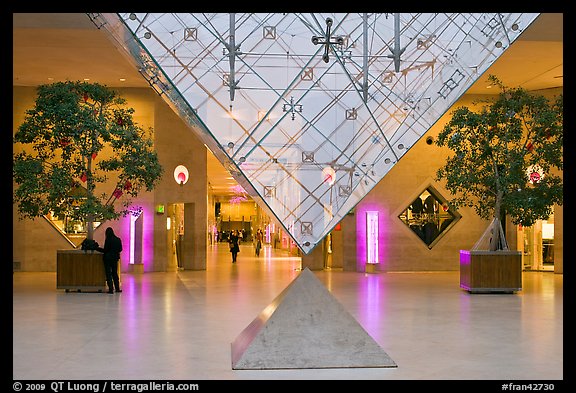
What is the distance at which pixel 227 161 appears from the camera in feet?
26.8

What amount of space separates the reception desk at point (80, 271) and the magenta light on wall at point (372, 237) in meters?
8.32

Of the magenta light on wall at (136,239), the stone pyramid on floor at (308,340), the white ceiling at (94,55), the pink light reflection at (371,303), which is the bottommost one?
the pink light reflection at (371,303)

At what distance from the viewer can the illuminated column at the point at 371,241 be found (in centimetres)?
2125

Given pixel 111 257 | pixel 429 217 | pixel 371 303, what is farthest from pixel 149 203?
pixel 371 303

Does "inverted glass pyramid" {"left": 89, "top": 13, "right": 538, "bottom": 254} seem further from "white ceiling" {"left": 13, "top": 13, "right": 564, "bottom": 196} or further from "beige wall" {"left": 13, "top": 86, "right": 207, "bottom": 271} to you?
"beige wall" {"left": 13, "top": 86, "right": 207, "bottom": 271}

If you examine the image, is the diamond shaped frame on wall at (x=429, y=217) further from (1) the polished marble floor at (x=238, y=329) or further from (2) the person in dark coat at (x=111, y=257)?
(2) the person in dark coat at (x=111, y=257)

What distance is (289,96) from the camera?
7.77 meters

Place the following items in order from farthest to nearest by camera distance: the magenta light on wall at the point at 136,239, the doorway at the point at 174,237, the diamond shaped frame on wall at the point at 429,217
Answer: the diamond shaped frame on wall at the point at 429,217, the doorway at the point at 174,237, the magenta light on wall at the point at 136,239

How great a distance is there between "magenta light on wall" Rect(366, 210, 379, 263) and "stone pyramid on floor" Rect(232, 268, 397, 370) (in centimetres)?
1414

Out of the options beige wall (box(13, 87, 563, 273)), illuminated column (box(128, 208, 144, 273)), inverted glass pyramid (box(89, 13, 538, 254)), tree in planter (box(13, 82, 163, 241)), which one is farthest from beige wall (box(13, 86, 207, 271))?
inverted glass pyramid (box(89, 13, 538, 254))

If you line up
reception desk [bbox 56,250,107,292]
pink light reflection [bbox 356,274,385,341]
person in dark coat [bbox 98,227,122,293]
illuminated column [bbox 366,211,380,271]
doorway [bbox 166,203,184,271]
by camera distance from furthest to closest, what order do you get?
doorway [bbox 166,203,184,271]
illuminated column [bbox 366,211,380,271]
reception desk [bbox 56,250,107,292]
person in dark coat [bbox 98,227,122,293]
pink light reflection [bbox 356,274,385,341]

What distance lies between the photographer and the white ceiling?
1545 cm

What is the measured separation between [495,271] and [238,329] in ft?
23.1

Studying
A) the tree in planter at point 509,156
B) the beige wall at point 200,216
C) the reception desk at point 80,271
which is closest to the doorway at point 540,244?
the beige wall at point 200,216
